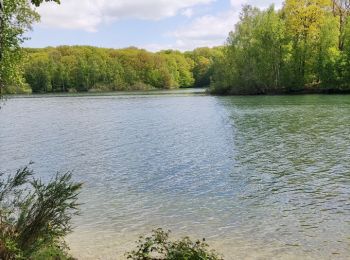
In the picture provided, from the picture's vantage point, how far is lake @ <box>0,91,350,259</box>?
10898 mm

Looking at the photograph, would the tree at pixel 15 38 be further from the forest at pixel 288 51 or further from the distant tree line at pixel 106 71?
the distant tree line at pixel 106 71

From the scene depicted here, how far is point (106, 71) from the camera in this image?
169250 mm

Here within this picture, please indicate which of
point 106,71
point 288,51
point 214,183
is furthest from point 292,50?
point 106,71

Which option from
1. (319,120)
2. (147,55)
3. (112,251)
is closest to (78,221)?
(112,251)

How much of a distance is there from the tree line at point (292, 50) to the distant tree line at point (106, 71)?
6883 cm

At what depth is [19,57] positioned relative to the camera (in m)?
17.1

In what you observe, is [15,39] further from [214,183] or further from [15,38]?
[214,183]

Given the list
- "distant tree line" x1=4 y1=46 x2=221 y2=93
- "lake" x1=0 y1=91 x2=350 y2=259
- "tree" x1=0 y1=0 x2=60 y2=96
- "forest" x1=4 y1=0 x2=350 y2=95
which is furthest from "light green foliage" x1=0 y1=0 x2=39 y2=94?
"distant tree line" x1=4 y1=46 x2=221 y2=93

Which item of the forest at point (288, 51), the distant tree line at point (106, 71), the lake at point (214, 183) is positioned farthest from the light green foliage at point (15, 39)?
the distant tree line at point (106, 71)

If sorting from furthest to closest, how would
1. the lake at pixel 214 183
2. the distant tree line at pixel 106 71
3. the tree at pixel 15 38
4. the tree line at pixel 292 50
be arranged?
the distant tree line at pixel 106 71 < the tree line at pixel 292 50 < the tree at pixel 15 38 < the lake at pixel 214 183

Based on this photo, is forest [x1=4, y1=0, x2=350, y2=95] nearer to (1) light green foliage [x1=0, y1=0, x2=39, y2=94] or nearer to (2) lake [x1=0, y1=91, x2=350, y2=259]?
(2) lake [x1=0, y1=91, x2=350, y2=259]

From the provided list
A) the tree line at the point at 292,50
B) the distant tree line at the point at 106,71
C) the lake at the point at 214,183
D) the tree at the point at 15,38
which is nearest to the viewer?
the lake at the point at 214,183

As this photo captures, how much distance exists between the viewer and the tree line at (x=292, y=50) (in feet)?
241

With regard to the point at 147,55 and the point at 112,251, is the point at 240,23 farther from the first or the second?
the point at 147,55
